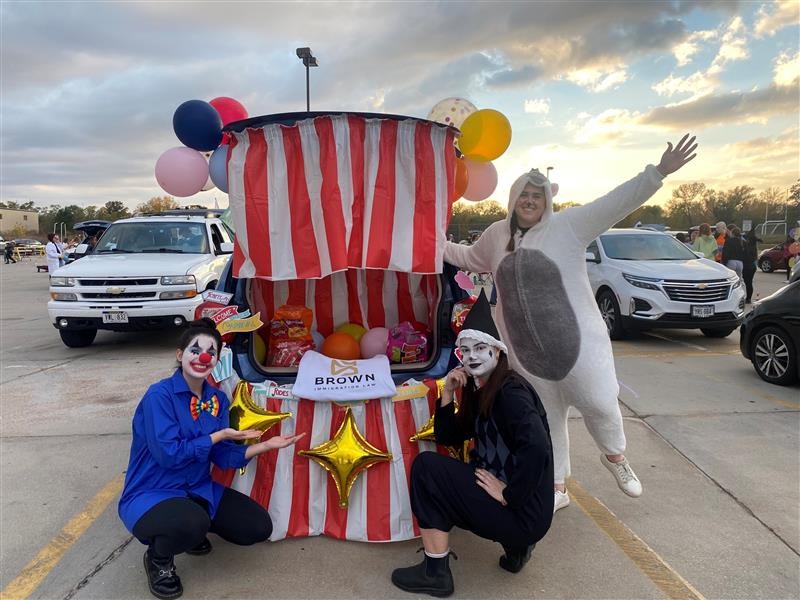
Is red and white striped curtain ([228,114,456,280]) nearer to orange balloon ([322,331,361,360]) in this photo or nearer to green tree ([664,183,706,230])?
orange balloon ([322,331,361,360])

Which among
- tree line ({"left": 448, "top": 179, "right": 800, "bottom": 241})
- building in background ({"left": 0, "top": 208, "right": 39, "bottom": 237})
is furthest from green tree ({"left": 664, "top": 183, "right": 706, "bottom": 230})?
building in background ({"left": 0, "top": 208, "right": 39, "bottom": 237})

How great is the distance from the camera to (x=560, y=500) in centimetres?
336

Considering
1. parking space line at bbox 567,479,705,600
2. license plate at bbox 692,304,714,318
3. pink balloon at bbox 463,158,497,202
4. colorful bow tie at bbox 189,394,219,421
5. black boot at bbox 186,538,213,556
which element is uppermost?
pink balloon at bbox 463,158,497,202

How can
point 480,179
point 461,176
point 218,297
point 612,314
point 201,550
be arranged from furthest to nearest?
point 612,314 < point 480,179 < point 461,176 < point 218,297 < point 201,550

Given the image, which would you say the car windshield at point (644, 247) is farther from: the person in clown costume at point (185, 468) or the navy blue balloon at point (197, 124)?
the person in clown costume at point (185, 468)

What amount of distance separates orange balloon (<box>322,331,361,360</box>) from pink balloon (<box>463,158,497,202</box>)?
4.65ft

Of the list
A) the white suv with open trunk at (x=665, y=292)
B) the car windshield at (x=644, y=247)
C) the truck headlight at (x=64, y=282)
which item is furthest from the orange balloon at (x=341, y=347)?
the car windshield at (x=644, y=247)

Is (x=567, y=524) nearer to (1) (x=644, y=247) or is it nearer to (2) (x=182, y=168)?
(2) (x=182, y=168)

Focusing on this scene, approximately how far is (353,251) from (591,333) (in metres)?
1.47

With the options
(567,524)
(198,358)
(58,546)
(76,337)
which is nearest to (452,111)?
(198,358)

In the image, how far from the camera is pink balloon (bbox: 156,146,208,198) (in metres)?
3.78

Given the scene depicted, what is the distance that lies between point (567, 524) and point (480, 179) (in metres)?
2.43

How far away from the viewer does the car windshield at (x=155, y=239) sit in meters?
8.59

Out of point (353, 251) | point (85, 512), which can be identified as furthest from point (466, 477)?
point (85, 512)
